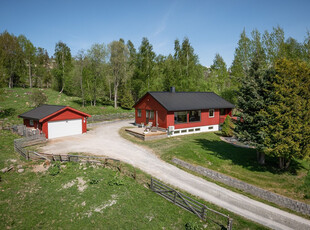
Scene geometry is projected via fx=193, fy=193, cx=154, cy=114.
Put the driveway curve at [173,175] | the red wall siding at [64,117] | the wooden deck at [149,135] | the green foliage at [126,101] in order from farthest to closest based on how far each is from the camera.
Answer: the green foliage at [126,101]
the wooden deck at [149,135]
the red wall siding at [64,117]
the driveway curve at [173,175]

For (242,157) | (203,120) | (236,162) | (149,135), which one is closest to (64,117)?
(149,135)

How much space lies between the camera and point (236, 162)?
17.2 m

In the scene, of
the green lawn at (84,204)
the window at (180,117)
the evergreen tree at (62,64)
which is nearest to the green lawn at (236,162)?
the window at (180,117)

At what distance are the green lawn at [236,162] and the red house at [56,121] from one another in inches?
316

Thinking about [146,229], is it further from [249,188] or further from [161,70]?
[161,70]

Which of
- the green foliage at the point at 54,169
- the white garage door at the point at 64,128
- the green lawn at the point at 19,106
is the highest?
the green lawn at the point at 19,106

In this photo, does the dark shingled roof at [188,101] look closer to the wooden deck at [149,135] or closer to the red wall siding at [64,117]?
the wooden deck at [149,135]

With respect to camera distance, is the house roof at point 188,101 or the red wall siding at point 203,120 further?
the house roof at point 188,101

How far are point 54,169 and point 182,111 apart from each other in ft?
55.9

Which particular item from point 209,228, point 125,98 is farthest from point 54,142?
point 125,98

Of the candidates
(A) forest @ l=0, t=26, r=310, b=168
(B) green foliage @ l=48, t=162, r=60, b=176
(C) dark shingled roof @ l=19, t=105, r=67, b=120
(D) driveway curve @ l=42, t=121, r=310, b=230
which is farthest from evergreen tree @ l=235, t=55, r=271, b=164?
(C) dark shingled roof @ l=19, t=105, r=67, b=120

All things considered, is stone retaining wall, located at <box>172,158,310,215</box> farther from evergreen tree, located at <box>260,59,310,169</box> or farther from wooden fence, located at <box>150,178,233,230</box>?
wooden fence, located at <box>150,178,233,230</box>

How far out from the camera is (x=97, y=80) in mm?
44438

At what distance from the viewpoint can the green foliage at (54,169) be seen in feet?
49.0
